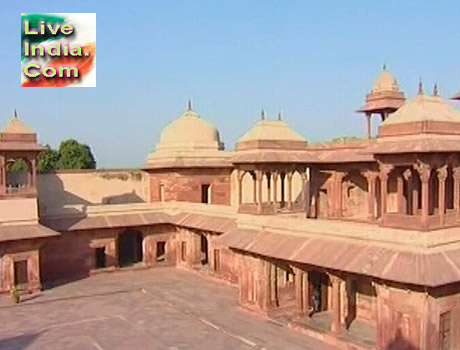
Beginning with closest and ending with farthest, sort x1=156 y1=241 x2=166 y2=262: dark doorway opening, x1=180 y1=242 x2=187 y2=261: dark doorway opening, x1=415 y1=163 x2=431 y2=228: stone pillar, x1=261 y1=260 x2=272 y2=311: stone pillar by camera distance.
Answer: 1. x1=415 y1=163 x2=431 y2=228: stone pillar
2. x1=261 y1=260 x2=272 y2=311: stone pillar
3. x1=180 y1=242 x2=187 y2=261: dark doorway opening
4. x1=156 y1=241 x2=166 y2=262: dark doorway opening

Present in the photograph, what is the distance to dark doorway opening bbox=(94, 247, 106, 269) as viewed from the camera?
27.0 metres

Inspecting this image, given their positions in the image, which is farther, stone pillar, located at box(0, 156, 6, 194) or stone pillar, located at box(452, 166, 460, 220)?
stone pillar, located at box(0, 156, 6, 194)

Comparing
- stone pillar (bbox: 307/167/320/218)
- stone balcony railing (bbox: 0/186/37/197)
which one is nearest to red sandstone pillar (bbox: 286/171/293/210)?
stone pillar (bbox: 307/167/320/218)

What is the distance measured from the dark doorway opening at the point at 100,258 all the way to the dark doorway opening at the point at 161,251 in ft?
9.56

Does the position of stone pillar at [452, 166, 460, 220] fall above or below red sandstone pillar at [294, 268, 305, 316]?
above

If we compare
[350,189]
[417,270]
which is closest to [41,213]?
[350,189]

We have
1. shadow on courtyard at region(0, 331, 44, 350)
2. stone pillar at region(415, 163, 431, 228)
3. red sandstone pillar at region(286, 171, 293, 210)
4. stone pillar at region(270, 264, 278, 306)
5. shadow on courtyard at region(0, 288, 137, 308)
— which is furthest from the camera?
shadow on courtyard at region(0, 288, 137, 308)

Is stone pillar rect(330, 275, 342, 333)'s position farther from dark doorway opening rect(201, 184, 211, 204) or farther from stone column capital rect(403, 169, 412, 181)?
dark doorway opening rect(201, 184, 211, 204)

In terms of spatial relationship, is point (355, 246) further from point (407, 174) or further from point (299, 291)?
point (407, 174)

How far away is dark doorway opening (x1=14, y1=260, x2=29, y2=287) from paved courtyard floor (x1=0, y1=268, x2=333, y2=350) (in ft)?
3.40

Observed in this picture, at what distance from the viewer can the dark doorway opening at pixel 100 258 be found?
27.0 meters

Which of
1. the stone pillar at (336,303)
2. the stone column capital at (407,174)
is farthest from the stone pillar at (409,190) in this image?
the stone pillar at (336,303)

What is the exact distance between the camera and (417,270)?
43.8 feet

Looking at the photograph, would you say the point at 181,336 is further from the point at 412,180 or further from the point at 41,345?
the point at 412,180
